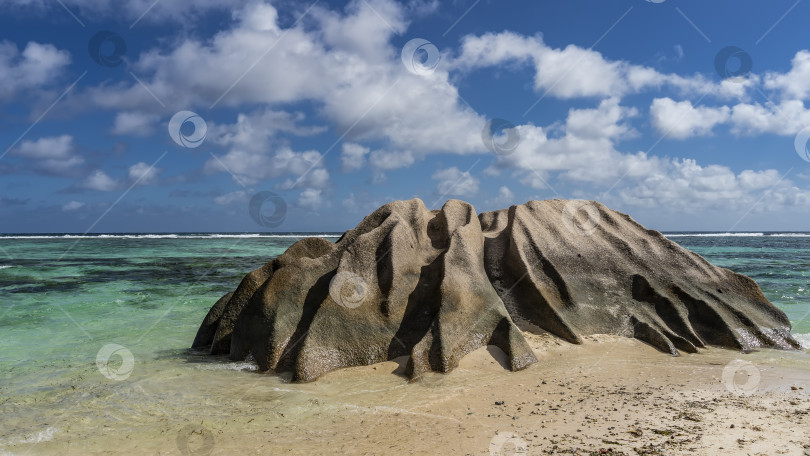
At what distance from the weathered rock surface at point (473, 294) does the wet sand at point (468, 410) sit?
0.32 m

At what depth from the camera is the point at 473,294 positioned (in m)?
6.68

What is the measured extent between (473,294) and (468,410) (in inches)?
79.2

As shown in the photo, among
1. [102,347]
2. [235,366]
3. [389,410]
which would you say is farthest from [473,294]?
[102,347]

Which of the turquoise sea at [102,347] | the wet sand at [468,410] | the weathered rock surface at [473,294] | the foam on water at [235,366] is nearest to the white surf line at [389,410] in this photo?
the wet sand at [468,410]

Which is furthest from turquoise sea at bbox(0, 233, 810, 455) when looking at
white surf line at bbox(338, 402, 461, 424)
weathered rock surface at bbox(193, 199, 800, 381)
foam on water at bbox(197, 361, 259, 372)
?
white surf line at bbox(338, 402, 461, 424)

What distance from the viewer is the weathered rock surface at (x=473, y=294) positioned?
628 centimetres

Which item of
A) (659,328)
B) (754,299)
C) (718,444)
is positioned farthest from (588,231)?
(718,444)

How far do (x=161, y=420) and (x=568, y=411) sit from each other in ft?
12.4

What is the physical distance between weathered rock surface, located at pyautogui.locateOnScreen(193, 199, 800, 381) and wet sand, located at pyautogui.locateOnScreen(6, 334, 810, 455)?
32 cm

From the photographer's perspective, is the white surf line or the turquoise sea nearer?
the white surf line

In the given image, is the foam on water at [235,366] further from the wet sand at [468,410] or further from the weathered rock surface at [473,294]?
the weathered rock surface at [473,294]

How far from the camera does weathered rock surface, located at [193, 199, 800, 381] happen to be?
20.6ft

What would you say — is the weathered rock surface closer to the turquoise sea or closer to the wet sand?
the wet sand

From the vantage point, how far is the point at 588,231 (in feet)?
27.3
